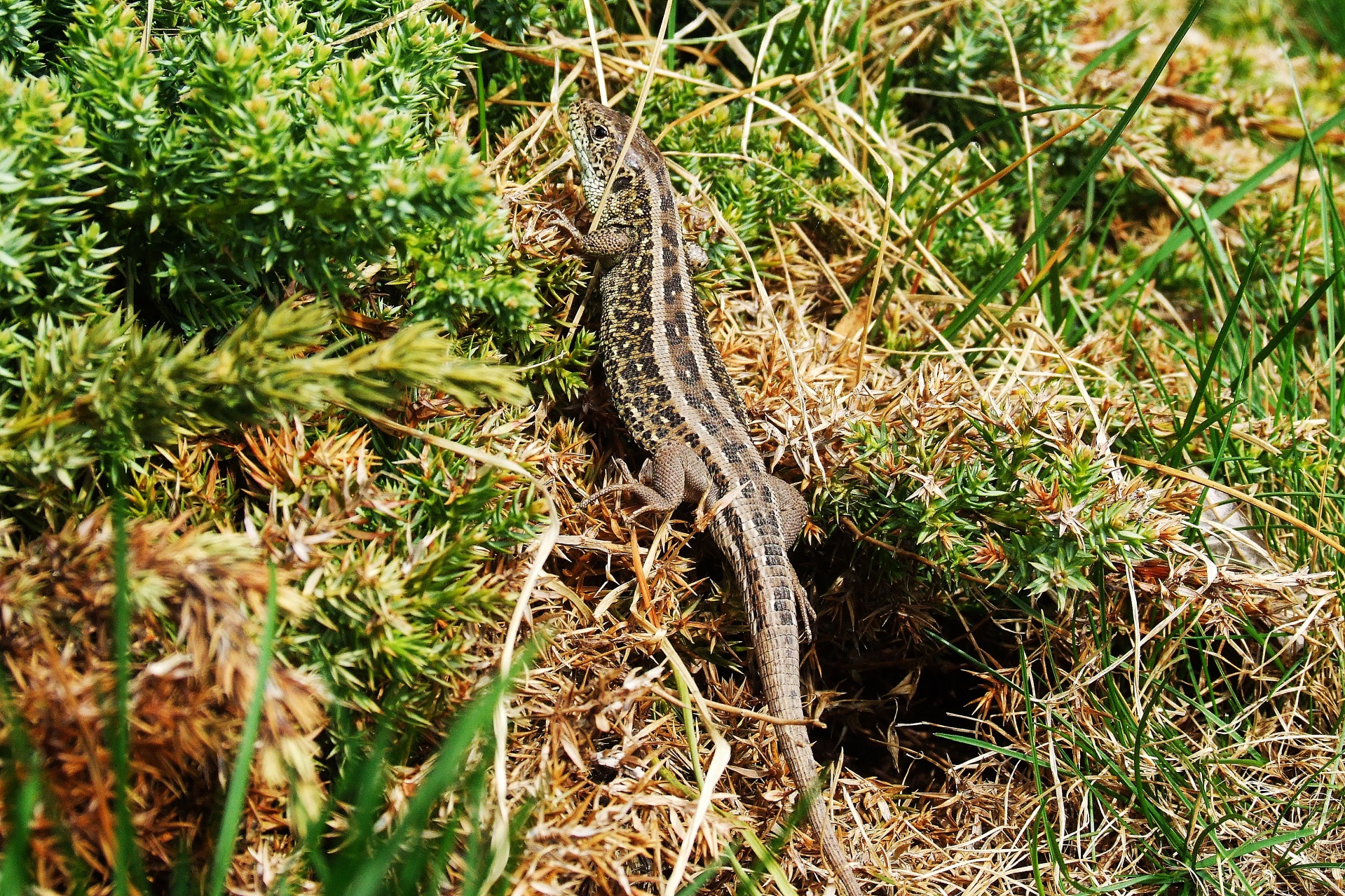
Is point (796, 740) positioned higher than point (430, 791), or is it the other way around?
point (430, 791)

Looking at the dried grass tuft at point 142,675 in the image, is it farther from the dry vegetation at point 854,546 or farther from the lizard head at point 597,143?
the lizard head at point 597,143

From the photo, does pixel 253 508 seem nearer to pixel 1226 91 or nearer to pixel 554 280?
pixel 554 280

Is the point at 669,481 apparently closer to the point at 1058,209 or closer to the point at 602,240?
the point at 602,240

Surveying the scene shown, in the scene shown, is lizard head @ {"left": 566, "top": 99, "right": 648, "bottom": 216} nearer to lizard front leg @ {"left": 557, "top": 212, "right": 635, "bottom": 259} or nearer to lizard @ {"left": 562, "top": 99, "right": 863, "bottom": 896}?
lizard @ {"left": 562, "top": 99, "right": 863, "bottom": 896}

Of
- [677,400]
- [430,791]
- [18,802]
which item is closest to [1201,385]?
[677,400]

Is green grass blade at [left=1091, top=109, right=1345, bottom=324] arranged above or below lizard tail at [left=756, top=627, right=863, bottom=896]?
above

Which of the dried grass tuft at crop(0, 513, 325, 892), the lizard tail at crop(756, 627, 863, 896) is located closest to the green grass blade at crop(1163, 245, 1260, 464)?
the lizard tail at crop(756, 627, 863, 896)

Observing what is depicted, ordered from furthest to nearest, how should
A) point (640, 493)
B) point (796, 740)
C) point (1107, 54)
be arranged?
point (1107, 54) → point (640, 493) → point (796, 740)

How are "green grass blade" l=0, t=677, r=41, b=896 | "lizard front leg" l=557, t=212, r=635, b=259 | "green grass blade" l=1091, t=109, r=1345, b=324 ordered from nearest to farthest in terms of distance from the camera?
"green grass blade" l=0, t=677, r=41, b=896 < "lizard front leg" l=557, t=212, r=635, b=259 < "green grass blade" l=1091, t=109, r=1345, b=324
